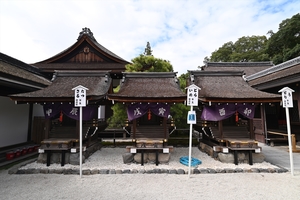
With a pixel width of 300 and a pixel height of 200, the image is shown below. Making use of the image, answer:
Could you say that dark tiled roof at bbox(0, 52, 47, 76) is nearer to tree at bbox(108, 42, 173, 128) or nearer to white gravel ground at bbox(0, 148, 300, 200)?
tree at bbox(108, 42, 173, 128)

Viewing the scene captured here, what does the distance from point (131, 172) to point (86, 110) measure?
3538mm

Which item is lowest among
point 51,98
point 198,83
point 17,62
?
point 51,98

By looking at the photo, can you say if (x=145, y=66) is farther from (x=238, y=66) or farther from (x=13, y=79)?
(x=238, y=66)

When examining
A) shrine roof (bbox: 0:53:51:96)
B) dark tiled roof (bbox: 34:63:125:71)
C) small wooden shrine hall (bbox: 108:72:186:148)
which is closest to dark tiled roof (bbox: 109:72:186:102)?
small wooden shrine hall (bbox: 108:72:186:148)

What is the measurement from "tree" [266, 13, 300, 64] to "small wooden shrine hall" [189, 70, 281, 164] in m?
21.7

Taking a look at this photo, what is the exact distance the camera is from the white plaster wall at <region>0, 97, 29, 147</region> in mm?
8242

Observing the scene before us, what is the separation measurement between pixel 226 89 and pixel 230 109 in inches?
44.3

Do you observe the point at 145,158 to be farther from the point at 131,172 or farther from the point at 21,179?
the point at 21,179

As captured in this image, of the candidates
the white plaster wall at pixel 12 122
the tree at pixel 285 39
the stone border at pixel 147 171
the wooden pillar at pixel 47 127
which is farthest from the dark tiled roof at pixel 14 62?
the tree at pixel 285 39

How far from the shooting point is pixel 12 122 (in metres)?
8.81

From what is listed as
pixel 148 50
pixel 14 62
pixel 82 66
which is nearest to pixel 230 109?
pixel 82 66

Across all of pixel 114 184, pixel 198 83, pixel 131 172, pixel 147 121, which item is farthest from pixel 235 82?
pixel 114 184

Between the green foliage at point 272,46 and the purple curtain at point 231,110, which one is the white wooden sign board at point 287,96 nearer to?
the purple curtain at point 231,110

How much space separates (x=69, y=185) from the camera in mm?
5066
